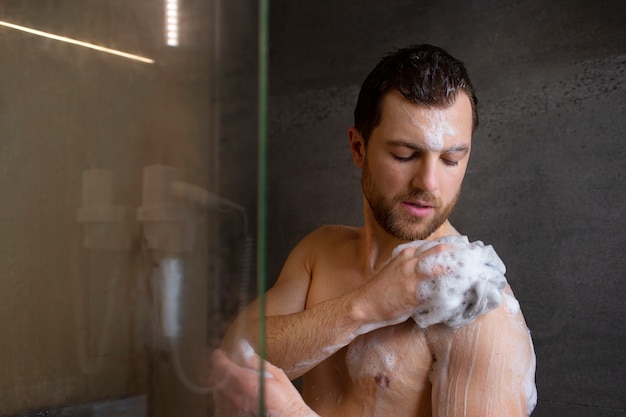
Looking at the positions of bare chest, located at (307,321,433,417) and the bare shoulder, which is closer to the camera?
bare chest, located at (307,321,433,417)

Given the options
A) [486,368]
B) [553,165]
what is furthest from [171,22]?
[553,165]

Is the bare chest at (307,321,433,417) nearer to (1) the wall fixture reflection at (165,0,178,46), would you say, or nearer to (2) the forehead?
(2) the forehead

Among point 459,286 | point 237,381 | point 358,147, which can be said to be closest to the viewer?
point 237,381

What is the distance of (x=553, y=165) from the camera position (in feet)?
6.17

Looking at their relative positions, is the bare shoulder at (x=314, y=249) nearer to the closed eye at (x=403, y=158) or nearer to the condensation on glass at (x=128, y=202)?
the closed eye at (x=403, y=158)

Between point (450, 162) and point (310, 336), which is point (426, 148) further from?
point (310, 336)

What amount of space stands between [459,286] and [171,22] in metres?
0.62

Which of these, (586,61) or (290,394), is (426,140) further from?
(586,61)

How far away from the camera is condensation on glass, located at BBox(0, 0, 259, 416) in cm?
54

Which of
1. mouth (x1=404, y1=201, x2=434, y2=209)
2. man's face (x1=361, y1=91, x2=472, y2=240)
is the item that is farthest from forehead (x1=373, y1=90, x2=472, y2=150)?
mouth (x1=404, y1=201, x2=434, y2=209)

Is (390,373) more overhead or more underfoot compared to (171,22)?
more underfoot

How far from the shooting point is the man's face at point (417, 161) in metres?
1.12

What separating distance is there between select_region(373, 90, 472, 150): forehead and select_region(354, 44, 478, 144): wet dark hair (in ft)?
0.04

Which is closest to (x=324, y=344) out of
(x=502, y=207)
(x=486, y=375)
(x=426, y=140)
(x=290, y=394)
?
(x=290, y=394)
